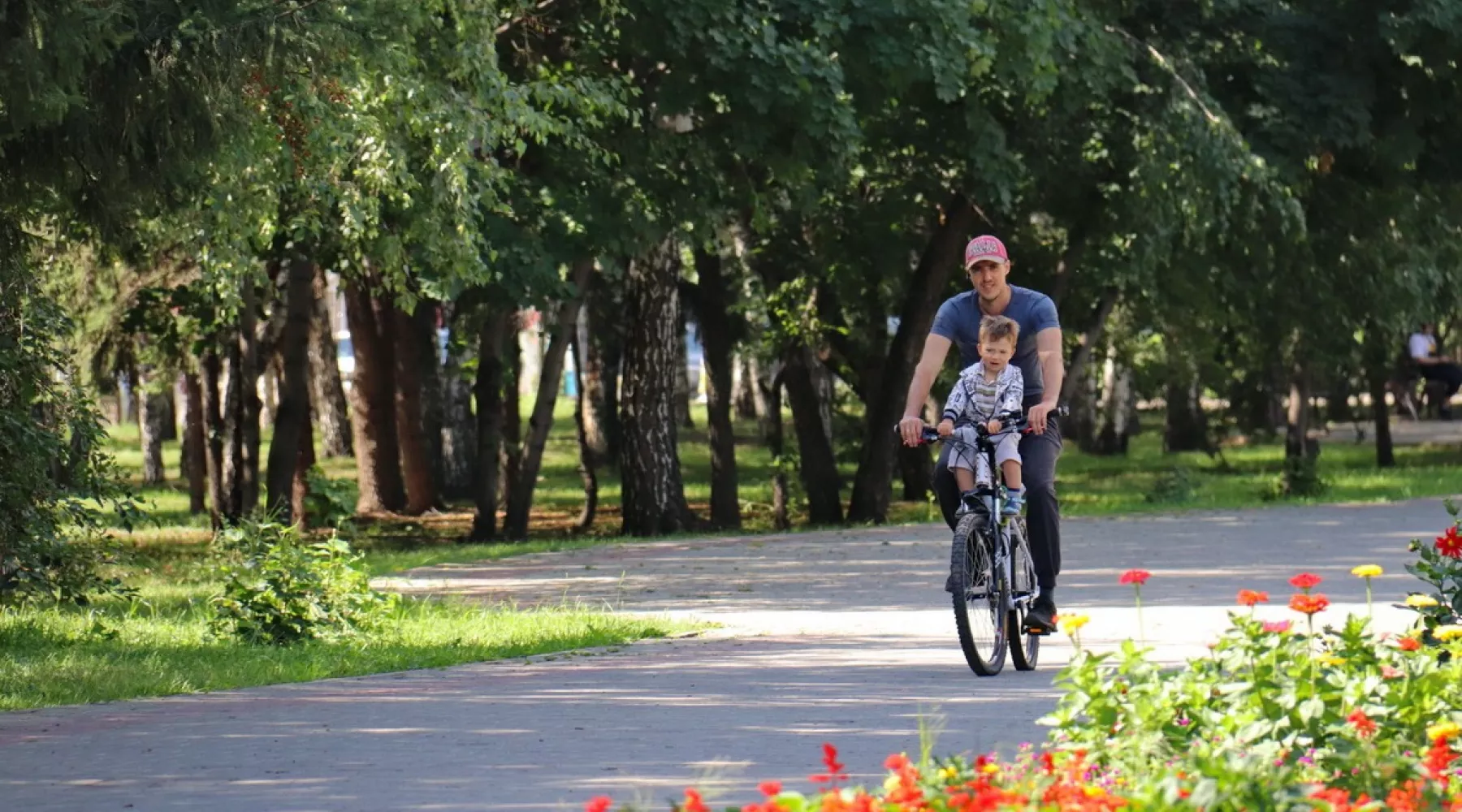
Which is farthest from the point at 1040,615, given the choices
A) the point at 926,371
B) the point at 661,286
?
the point at 661,286

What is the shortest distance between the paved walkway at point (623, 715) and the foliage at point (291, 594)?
1722 millimetres

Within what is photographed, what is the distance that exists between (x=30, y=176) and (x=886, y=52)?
37.6ft

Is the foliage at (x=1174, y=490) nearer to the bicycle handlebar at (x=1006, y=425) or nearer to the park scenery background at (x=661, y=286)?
the park scenery background at (x=661, y=286)

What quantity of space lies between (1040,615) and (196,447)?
2891 cm

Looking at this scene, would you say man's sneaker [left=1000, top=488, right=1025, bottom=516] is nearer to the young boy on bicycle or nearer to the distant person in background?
the young boy on bicycle

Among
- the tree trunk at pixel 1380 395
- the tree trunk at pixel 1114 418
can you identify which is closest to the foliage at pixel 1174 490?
the tree trunk at pixel 1380 395

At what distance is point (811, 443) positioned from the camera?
3008 cm

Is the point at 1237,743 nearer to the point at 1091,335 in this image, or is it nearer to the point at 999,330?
the point at 999,330

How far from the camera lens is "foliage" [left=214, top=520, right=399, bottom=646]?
11992mm

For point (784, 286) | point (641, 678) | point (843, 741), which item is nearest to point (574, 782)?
point (843, 741)

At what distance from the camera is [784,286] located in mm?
29922

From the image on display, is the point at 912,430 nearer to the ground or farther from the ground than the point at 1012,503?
farther from the ground

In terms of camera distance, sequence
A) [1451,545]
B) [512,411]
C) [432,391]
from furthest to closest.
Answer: [512,411]
[432,391]
[1451,545]

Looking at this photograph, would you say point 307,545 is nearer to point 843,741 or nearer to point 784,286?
point 843,741
